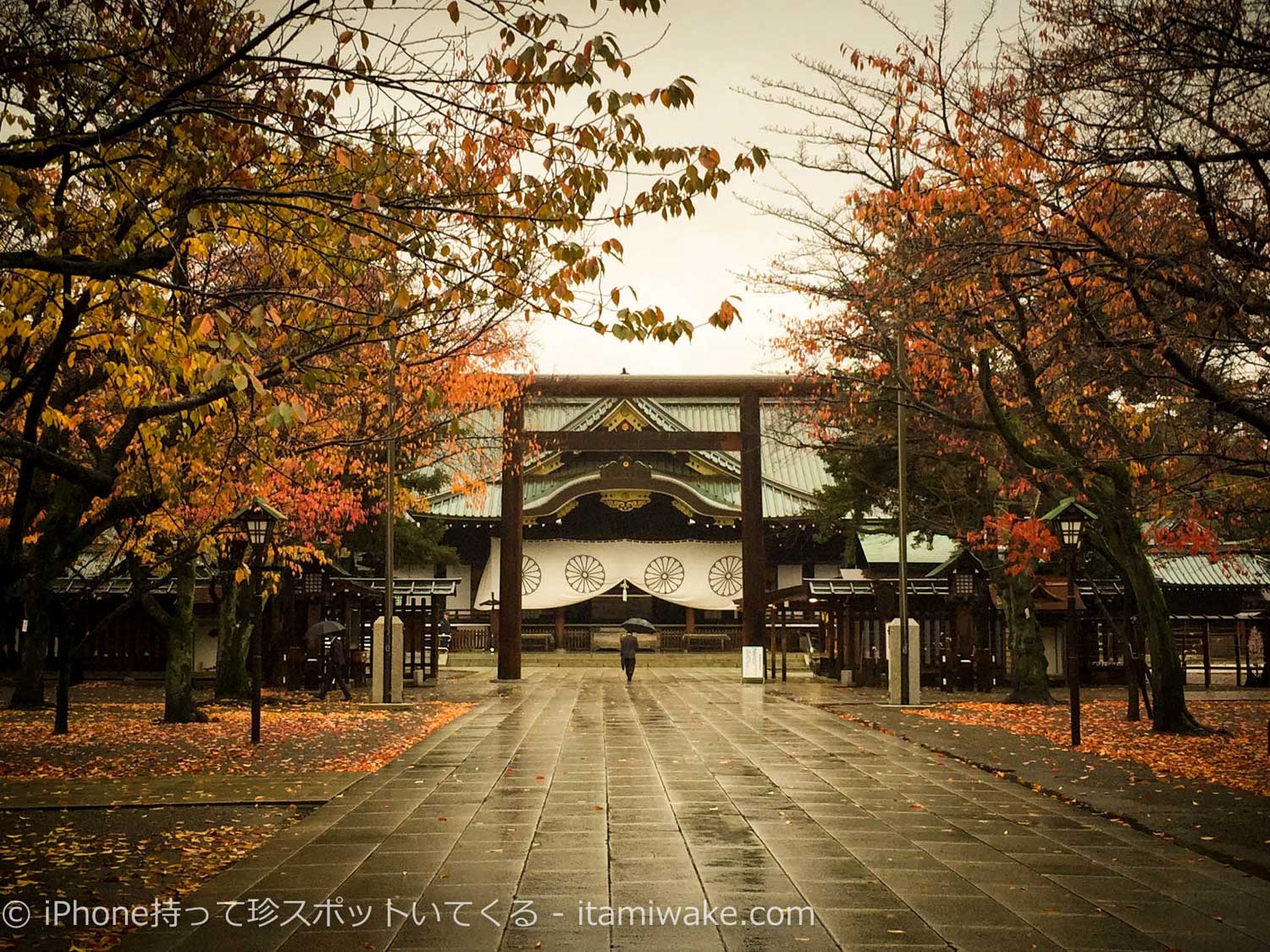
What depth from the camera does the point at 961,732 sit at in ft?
52.1

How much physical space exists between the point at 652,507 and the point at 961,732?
82.8 feet

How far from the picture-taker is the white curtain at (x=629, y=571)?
129 feet

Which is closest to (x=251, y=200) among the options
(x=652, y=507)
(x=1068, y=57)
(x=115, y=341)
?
(x=115, y=341)

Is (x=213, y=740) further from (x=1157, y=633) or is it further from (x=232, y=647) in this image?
(x=1157, y=633)

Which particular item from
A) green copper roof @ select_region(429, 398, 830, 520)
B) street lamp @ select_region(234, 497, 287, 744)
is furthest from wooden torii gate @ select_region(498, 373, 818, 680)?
street lamp @ select_region(234, 497, 287, 744)

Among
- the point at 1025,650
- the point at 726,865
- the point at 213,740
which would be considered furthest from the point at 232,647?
the point at 726,865

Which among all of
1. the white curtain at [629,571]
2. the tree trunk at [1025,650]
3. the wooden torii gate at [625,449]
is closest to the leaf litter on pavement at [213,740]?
the wooden torii gate at [625,449]

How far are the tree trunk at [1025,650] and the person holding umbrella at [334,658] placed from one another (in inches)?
484

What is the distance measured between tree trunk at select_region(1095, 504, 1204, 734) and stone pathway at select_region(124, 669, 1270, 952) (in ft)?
13.9

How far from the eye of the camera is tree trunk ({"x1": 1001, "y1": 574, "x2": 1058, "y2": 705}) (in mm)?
21250

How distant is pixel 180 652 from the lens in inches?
676

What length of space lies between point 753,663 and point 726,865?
2048 centimetres

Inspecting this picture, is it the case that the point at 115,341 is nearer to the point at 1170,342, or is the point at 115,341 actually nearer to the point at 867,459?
the point at 1170,342

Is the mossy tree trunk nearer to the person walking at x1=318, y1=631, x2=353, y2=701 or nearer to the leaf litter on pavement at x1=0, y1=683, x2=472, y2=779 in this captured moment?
the leaf litter on pavement at x1=0, y1=683, x2=472, y2=779
